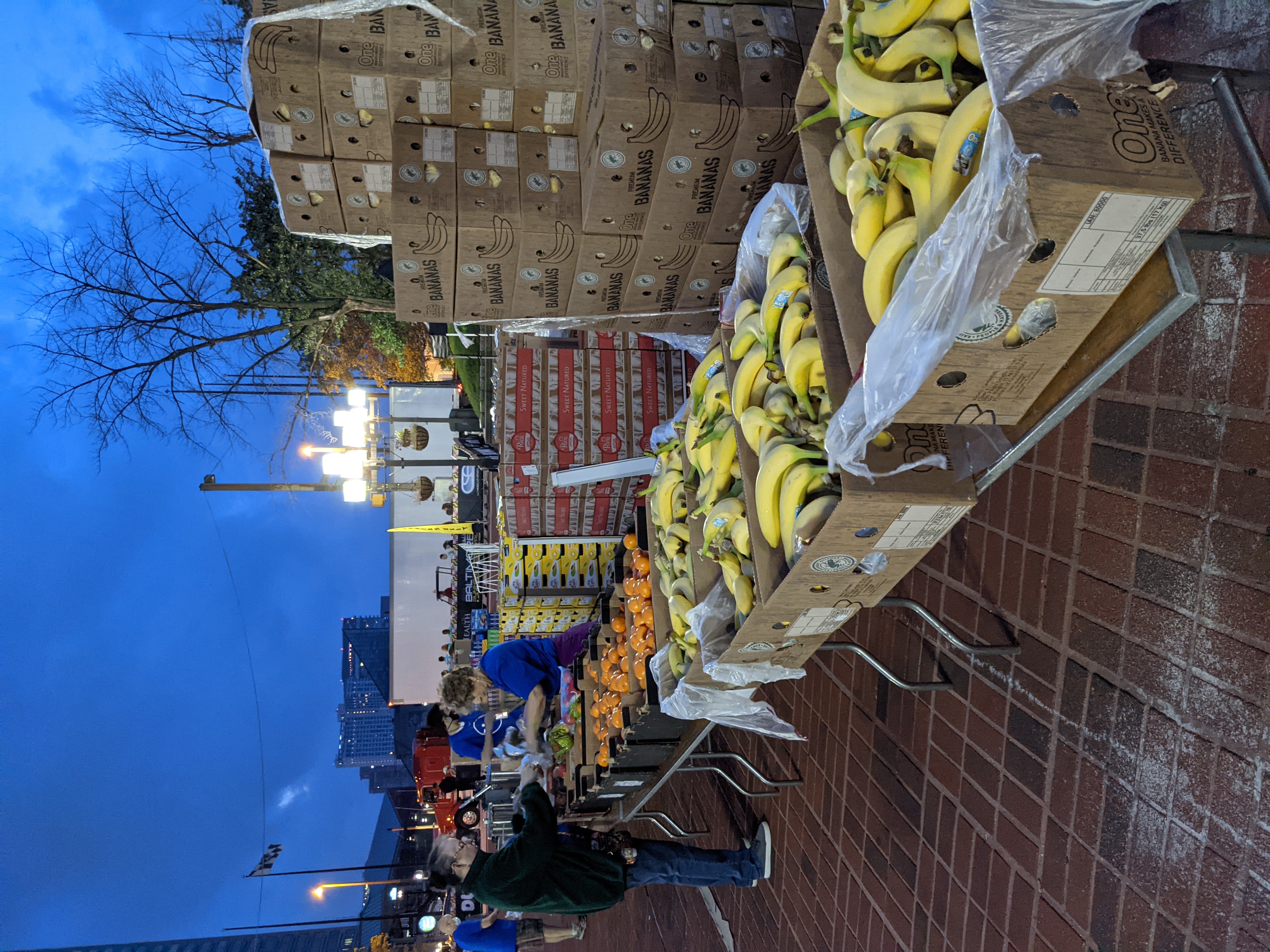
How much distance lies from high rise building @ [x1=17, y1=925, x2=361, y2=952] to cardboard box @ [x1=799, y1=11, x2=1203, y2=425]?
3059 centimetres

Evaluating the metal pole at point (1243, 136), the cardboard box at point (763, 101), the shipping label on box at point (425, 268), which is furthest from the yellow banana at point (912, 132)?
the shipping label on box at point (425, 268)

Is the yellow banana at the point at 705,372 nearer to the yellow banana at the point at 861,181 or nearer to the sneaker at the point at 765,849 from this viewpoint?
the yellow banana at the point at 861,181

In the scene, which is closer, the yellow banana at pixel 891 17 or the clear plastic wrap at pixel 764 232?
the yellow banana at pixel 891 17

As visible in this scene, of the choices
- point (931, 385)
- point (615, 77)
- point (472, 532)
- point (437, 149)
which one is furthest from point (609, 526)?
point (472, 532)

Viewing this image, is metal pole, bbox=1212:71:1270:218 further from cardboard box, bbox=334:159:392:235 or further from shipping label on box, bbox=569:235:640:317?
cardboard box, bbox=334:159:392:235

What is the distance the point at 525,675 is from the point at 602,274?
3.10m

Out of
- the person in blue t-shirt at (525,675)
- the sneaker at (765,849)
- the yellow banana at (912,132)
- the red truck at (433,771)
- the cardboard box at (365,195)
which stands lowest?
the red truck at (433,771)

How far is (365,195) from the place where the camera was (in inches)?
127

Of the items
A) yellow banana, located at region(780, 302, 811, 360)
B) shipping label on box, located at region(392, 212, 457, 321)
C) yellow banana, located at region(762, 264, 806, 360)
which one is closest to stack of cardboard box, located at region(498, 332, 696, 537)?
shipping label on box, located at region(392, 212, 457, 321)

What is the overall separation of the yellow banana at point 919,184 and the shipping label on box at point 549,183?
186 cm

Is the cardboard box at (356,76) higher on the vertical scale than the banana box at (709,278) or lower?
higher

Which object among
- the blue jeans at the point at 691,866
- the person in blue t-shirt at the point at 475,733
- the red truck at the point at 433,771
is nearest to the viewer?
the blue jeans at the point at 691,866

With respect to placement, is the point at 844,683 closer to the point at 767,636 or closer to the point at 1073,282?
the point at 767,636

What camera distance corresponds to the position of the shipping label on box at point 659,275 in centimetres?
317
